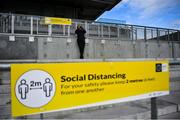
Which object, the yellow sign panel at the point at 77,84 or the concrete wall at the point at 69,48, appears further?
the concrete wall at the point at 69,48

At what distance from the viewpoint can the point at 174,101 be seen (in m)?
5.00

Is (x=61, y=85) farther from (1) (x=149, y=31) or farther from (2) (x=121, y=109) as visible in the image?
(1) (x=149, y=31)

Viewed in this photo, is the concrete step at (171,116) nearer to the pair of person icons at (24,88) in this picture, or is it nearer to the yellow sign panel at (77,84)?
the yellow sign panel at (77,84)

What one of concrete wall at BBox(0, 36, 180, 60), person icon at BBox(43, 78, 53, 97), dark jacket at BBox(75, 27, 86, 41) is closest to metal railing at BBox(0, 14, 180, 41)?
concrete wall at BBox(0, 36, 180, 60)

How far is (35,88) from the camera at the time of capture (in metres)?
2.75

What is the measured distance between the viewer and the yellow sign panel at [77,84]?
8.78 ft

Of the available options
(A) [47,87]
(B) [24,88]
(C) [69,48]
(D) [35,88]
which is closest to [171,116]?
(A) [47,87]

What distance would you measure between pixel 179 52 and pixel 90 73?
43.2 ft

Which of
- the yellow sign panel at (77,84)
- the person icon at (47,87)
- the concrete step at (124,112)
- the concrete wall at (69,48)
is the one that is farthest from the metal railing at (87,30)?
the person icon at (47,87)

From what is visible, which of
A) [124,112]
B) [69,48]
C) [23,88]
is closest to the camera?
[23,88]

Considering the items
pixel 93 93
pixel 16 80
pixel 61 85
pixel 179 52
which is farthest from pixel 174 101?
pixel 179 52

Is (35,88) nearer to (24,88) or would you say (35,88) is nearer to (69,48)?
(24,88)

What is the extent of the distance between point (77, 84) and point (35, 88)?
56 cm

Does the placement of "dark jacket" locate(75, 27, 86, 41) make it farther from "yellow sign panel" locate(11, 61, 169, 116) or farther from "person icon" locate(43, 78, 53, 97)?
"person icon" locate(43, 78, 53, 97)
